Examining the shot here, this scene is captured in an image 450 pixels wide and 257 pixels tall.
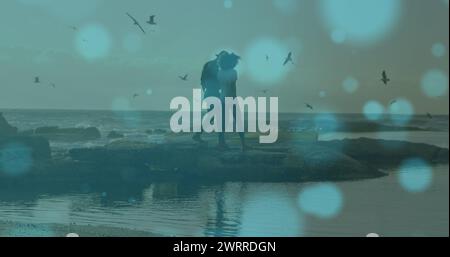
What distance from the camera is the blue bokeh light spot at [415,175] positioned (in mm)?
20558

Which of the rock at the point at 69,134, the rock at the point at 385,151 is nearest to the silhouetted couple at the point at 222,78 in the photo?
the rock at the point at 385,151

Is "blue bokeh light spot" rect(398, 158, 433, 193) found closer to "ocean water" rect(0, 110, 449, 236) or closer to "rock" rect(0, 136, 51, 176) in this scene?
"ocean water" rect(0, 110, 449, 236)

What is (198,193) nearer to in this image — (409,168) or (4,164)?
(4,164)

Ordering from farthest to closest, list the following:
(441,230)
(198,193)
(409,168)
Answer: (409,168)
(198,193)
(441,230)

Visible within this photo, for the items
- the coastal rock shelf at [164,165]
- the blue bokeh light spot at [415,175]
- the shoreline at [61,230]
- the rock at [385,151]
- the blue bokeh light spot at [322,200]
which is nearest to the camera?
the shoreline at [61,230]

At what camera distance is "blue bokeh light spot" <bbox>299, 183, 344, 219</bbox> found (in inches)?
653

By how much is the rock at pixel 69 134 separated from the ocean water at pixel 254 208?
16.8 meters

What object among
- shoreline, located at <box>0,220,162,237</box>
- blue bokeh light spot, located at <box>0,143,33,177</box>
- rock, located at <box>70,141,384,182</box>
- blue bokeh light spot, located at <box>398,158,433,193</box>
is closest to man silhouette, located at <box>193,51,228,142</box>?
rock, located at <box>70,141,384,182</box>

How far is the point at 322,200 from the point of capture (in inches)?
733

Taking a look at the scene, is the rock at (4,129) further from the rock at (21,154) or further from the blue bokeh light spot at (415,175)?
the blue bokeh light spot at (415,175)

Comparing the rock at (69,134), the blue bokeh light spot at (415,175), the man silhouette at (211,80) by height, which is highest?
the rock at (69,134)
